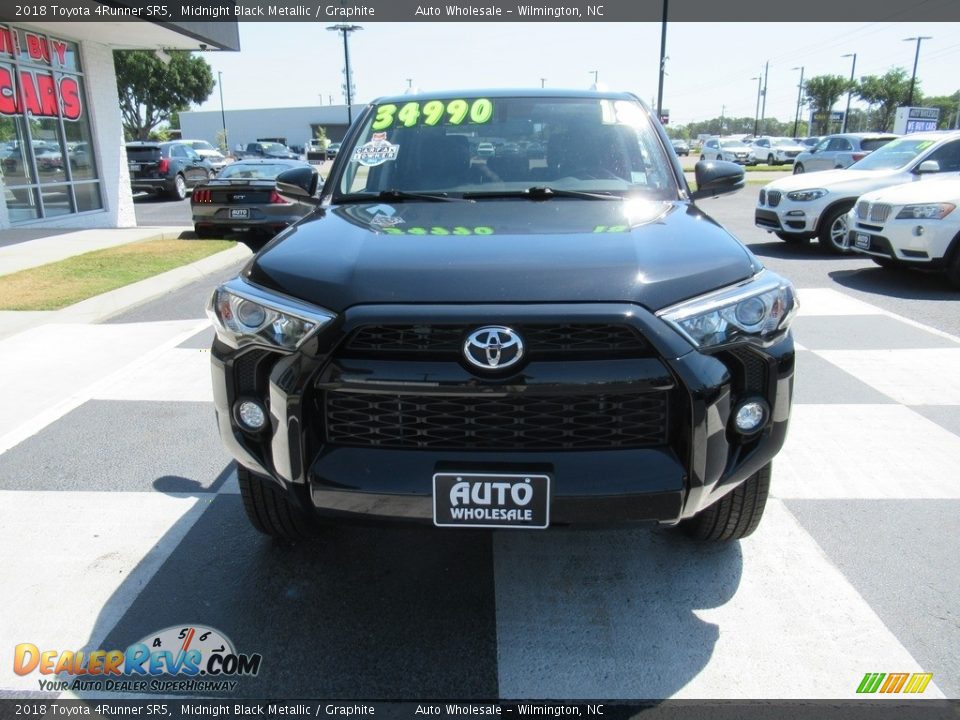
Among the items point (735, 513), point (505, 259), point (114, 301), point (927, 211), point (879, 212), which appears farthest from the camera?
point (879, 212)

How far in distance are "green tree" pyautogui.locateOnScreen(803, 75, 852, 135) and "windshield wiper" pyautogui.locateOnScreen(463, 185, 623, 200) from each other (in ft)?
276

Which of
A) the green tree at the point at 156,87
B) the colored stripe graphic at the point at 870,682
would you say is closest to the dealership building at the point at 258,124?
the green tree at the point at 156,87

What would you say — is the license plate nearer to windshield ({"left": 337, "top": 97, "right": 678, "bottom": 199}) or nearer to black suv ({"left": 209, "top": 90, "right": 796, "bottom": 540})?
black suv ({"left": 209, "top": 90, "right": 796, "bottom": 540})

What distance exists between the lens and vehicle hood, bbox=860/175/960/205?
26.6 ft

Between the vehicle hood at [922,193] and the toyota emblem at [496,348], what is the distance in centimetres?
775

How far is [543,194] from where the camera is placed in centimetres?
322

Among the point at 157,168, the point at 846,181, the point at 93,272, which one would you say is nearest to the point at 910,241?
the point at 846,181

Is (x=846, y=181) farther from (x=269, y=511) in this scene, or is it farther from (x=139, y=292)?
(x=269, y=511)

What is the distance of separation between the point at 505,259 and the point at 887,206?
7.64m

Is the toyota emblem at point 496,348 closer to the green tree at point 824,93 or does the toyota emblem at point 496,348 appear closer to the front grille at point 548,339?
the front grille at point 548,339

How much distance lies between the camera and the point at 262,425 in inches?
91.4

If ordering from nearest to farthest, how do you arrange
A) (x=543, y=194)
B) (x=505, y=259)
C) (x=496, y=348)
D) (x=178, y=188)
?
(x=496, y=348) < (x=505, y=259) < (x=543, y=194) < (x=178, y=188)

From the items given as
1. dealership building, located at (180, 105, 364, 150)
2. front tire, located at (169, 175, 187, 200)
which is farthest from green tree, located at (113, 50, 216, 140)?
front tire, located at (169, 175, 187, 200)

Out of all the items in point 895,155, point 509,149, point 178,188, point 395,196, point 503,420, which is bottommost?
point 178,188
